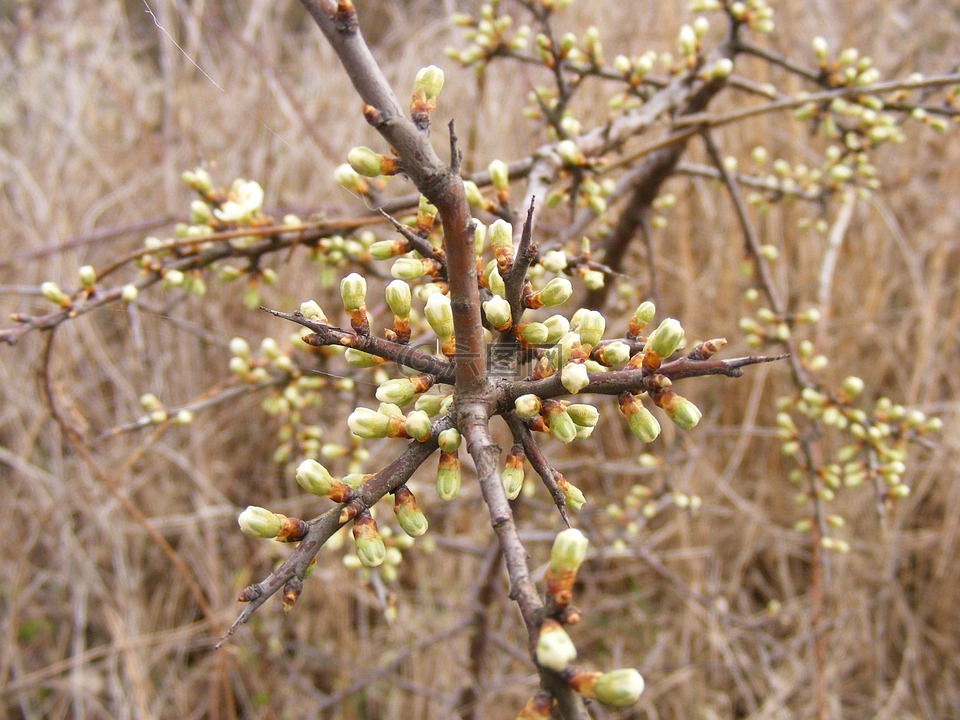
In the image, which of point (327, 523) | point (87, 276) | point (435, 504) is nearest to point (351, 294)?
point (327, 523)

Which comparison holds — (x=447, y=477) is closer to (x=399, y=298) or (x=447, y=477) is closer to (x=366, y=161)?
(x=399, y=298)

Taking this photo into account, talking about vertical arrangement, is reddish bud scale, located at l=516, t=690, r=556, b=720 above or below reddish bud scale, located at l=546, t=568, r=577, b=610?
below

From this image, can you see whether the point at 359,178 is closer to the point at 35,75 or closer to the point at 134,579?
the point at 134,579

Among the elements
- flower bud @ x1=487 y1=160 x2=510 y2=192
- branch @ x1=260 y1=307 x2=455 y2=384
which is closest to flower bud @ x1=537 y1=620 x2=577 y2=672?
branch @ x1=260 y1=307 x2=455 y2=384

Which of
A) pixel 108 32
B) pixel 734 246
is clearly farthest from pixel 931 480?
pixel 108 32

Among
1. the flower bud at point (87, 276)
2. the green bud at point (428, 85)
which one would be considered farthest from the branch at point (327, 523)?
the flower bud at point (87, 276)

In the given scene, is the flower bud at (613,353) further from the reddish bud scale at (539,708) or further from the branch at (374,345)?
the reddish bud scale at (539,708)

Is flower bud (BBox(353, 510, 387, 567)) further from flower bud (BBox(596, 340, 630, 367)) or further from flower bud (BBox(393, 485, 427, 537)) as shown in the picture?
flower bud (BBox(596, 340, 630, 367))
